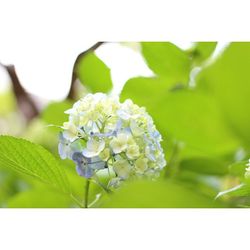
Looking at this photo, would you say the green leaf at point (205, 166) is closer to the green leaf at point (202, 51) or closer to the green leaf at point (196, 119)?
the green leaf at point (202, 51)

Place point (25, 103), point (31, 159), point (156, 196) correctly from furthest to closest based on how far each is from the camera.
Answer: point (25, 103)
point (31, 159)
point (156, 196)

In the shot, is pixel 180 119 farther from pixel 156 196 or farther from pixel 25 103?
pixel 25 103

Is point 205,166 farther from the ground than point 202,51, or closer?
closer

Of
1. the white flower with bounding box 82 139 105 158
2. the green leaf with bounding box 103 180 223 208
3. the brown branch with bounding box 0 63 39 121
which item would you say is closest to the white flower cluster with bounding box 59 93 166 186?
the white flower with bounding box 82 139 105 158

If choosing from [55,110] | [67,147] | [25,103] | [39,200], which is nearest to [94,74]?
[55,110]

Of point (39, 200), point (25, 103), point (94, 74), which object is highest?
point (94, 74)

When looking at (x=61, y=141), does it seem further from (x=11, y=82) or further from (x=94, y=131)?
(x=11, y=82)

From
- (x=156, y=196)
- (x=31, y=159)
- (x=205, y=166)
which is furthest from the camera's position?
(x=205, y=166)
